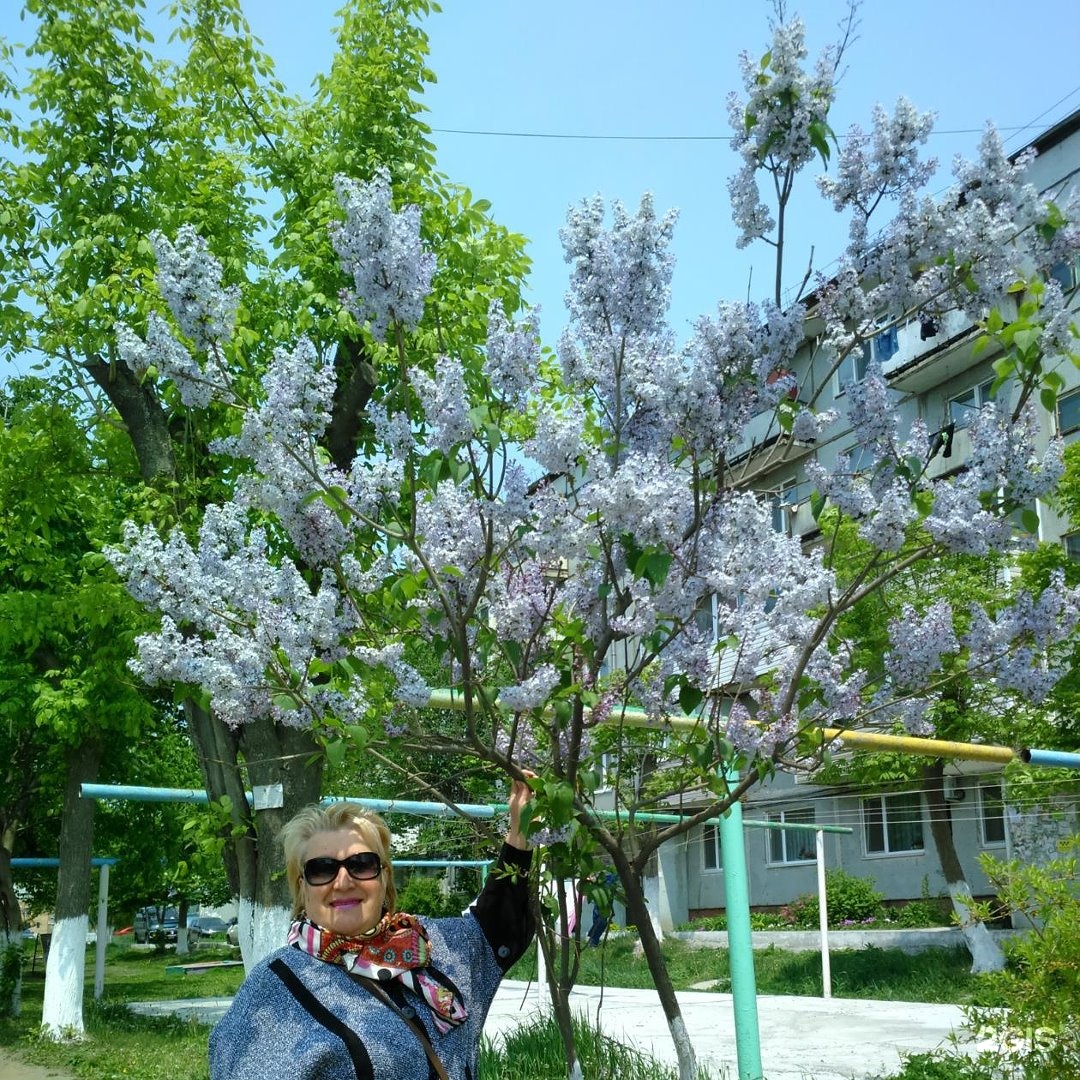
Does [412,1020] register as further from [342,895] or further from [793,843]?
[793,843]

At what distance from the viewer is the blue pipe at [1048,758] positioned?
34.8ft

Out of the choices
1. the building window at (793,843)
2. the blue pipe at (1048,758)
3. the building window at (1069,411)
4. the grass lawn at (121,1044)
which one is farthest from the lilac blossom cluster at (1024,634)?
the building window at (793,843)

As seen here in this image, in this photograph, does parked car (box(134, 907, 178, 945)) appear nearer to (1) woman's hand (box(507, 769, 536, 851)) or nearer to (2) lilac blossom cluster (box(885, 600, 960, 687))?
(1) woman's hand (box(507, 769, 536, 851))

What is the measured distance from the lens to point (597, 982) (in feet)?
70.3

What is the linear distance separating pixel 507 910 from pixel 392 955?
1.63 feet

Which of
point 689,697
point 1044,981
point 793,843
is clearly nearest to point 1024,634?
point 689,697

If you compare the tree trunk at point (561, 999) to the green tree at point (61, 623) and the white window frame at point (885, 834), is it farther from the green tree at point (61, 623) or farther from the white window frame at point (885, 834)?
the white window frame at point (885, 834)

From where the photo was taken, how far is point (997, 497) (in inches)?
139

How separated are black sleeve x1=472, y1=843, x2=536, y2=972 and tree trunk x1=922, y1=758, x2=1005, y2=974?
1189 centimetres

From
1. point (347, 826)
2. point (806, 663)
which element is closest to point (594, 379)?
point (806, 663)

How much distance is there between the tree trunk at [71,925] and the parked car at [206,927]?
54724mm

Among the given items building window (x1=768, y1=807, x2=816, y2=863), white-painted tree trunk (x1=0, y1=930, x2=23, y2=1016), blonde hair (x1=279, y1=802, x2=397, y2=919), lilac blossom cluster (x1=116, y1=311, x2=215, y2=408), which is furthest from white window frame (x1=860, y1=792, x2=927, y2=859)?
blonde hair (x1=279, y1=802, x2=397, y2=919)

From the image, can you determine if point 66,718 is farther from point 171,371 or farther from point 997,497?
point 997,497

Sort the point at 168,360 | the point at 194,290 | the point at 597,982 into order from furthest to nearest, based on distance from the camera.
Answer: the point at 597,982
the point at 168,360
the point at 194,290
